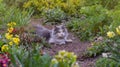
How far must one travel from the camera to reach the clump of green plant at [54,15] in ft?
34.0

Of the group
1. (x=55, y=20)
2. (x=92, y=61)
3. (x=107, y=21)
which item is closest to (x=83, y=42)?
(x=107, y=21)

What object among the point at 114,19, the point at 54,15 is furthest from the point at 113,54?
the point at 54,15

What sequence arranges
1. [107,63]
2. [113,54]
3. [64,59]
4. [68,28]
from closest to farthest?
[64,59]
[113,54]
[107,63]
[68,28]

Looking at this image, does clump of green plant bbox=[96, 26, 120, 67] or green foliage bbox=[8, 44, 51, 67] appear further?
clump of green plant bbox=[96, 26, 120, 67]

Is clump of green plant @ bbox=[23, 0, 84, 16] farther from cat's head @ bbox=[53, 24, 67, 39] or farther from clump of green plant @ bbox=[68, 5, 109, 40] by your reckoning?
cat's head @ bbox=[53, 24, 67, 39]

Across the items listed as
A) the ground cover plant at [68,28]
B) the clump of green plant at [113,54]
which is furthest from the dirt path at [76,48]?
the clump of green plant at [113,54]

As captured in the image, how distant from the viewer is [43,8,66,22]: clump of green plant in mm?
10355

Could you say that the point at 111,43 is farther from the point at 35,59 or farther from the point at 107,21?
the point at 107,21

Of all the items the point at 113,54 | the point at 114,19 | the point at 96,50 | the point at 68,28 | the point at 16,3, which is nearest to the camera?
the point at 113,54

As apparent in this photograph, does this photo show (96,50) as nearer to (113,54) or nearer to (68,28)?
(113,54)

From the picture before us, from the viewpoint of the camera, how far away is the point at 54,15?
1049 centimetres

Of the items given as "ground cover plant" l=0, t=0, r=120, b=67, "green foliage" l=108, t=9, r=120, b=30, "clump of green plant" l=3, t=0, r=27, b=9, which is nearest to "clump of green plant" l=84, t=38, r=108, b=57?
"ground cover plant" l=0, t=0, r=120, b=67

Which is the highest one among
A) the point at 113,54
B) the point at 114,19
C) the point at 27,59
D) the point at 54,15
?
the point at 27,59

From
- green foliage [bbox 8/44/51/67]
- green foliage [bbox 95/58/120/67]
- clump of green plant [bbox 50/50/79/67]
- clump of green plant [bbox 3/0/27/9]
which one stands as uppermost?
clump of green plant [bbox 50/50/79/67]
